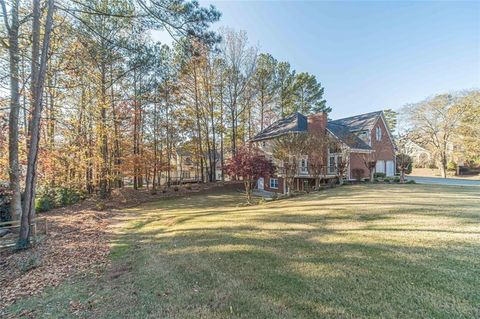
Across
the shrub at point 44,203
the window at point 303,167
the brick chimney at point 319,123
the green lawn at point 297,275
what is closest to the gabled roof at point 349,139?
the brick chimney at point 319,123

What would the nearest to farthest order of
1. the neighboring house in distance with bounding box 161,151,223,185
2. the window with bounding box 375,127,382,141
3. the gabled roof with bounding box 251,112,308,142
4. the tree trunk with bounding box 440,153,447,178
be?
the gabled roof with bounding box 251,112,308,142 < the window with bounding box 375,127,382,141 < the neighboring house in distance with bounding box 161,151,223,185 < the tree trunk with bounding box 440,153,447,178

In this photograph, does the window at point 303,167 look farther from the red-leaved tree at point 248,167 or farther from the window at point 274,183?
the red-leaved tree at point 248,167

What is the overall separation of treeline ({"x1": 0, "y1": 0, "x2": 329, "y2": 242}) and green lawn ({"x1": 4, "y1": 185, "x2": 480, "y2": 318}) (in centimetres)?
492

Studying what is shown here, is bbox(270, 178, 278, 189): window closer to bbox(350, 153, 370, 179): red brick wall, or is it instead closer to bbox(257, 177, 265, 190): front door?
bbox(257, 177, 265, 190): front door

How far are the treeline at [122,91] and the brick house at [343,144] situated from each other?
627 cm

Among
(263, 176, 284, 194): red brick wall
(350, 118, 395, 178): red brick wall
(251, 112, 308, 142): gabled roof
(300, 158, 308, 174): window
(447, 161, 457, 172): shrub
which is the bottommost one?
(263, 176, 284, 194): red brick wall

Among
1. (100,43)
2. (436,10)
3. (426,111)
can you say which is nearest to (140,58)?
(100,43)

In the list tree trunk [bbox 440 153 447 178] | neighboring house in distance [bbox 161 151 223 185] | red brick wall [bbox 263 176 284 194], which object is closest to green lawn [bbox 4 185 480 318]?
red brick wall [bbox 263 176 284 194]

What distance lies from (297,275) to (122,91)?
65.1 feet

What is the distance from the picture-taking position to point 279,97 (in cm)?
3042

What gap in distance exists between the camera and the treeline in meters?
8.16

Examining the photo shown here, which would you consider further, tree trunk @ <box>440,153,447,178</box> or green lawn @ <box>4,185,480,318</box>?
tree trunk @ <box>440,153,447,178</box>

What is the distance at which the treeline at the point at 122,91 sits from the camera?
26.8ft

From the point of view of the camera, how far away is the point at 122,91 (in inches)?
742
